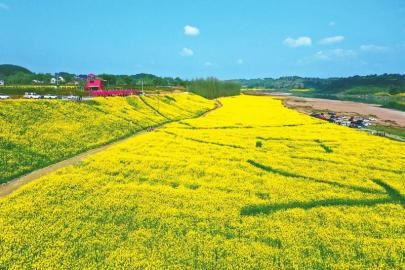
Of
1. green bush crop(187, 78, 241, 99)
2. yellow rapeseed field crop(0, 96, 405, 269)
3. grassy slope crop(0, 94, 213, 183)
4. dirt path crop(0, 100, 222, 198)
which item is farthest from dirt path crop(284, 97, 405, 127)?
dirt path crop(0, 100, 222, 198)

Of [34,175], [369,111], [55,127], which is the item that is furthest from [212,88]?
[34,175]

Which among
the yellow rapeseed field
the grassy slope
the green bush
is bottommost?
the yellow rapeseed field

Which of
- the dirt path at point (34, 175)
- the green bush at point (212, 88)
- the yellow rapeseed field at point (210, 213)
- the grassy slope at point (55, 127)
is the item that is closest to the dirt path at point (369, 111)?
the green bush at point (212, 88)

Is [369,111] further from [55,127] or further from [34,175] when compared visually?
[34,175]

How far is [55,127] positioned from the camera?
47.0 meters

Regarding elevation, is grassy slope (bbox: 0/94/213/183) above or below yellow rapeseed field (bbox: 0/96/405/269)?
above

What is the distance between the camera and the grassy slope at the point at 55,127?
36.8 meters

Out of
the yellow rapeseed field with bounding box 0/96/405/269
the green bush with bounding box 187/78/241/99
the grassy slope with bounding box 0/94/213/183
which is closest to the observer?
the yellow rapeseed field with bounding box 0/96/405/269

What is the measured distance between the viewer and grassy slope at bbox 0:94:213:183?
121ft

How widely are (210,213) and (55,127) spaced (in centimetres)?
2896

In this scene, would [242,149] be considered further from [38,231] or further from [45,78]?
[45,78]

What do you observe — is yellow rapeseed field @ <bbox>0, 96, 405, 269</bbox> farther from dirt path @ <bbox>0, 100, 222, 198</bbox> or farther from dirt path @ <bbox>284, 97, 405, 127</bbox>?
dirt path @ <bbox>284, 97, 405, 127</bbox>

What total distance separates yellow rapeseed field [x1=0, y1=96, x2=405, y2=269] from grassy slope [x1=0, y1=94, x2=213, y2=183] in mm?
5579

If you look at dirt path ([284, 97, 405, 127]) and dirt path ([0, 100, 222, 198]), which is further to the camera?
dirt path ([284, 97, 405, 127])
